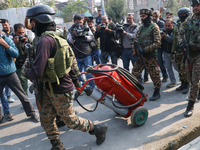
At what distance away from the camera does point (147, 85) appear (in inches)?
213

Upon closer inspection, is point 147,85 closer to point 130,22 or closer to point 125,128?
point 130,22

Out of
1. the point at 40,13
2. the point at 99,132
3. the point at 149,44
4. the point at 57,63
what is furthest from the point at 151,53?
the point at 40,13

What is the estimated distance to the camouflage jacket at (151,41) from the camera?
4027 millimetres

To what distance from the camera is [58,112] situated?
8.02 feet

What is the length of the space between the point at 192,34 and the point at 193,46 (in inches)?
9.0

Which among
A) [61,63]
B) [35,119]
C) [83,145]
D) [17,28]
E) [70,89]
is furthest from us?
[17,28]

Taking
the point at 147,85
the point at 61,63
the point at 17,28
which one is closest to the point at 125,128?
the point at 61,63

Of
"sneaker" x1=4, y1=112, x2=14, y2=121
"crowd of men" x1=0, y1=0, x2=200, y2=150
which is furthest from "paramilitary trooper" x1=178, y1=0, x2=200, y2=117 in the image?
"sneaker" x1=4, y1=112, x2=14, y2=121

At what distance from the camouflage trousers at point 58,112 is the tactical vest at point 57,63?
18 centimetres

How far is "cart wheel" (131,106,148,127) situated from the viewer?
305 cm

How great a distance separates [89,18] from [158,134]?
4.63 metres

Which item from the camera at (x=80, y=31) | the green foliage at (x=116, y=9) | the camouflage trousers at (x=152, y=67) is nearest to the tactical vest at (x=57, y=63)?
the camouflage trousers at (x=152, y=67)

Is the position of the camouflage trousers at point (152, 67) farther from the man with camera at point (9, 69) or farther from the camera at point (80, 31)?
the man with camera at point (9, 69)

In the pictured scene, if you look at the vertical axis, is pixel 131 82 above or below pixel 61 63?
below
